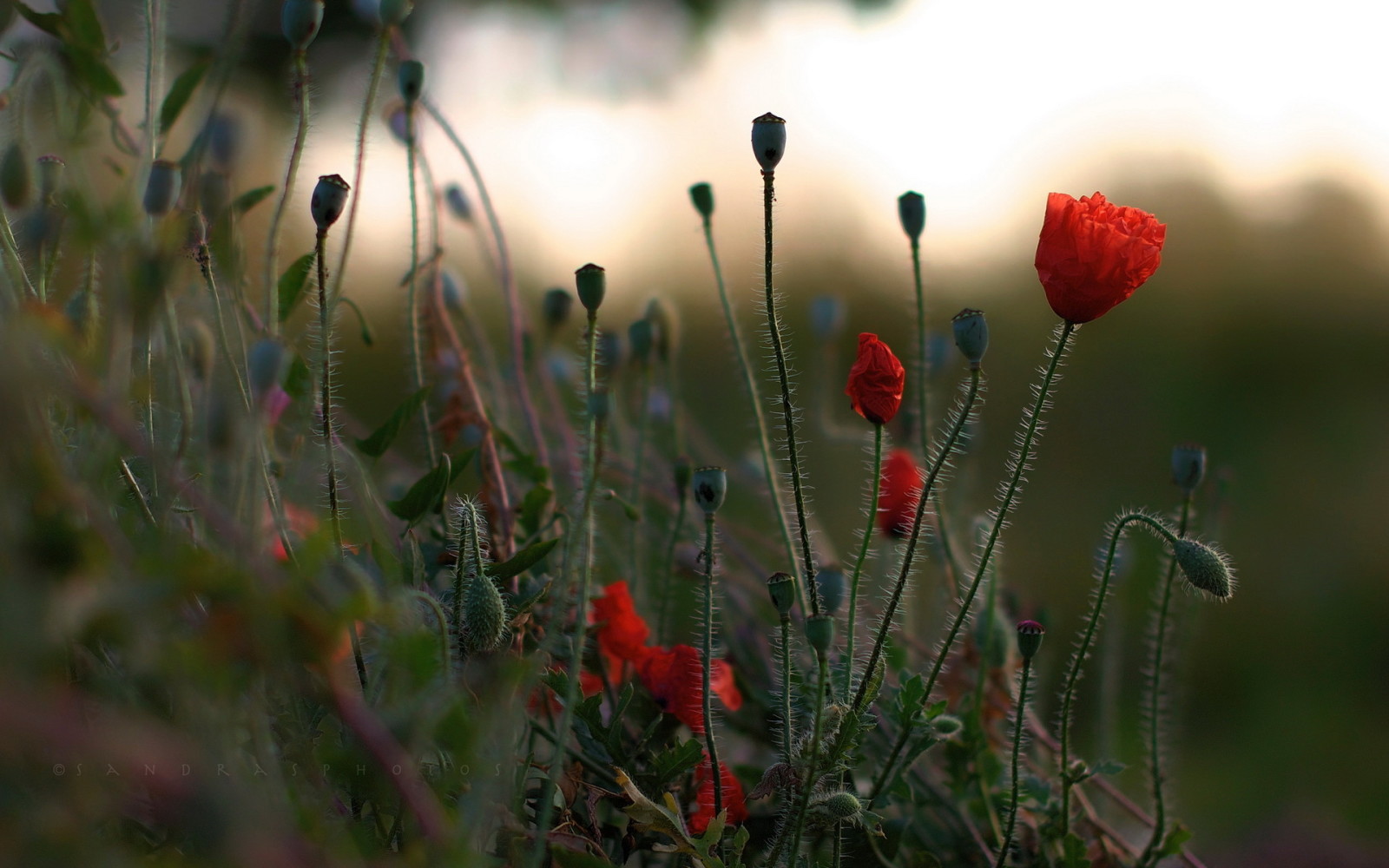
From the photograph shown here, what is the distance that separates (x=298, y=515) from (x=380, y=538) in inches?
11.2

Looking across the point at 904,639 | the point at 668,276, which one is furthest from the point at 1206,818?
the point at 668,276

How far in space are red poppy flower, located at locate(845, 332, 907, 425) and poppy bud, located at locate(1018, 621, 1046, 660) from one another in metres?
0.15

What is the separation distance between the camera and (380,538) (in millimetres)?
560

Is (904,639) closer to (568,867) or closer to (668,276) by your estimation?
(568,867)

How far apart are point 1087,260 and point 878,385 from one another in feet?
0.49

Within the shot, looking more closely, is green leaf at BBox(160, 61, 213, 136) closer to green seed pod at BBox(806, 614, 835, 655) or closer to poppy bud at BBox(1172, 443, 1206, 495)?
green seed pod at BBox(806, 614, 835, 655)

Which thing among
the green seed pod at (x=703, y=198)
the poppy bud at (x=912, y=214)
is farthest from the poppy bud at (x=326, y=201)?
the poppy bud at (x=912, y=214)

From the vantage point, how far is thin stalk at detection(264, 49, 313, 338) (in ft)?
1.97

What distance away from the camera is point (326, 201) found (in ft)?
1.83

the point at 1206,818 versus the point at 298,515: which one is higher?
the point at 298,515

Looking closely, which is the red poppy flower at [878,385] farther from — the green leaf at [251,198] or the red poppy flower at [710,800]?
the green leaf at [251,198]

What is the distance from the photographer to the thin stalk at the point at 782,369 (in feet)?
1.86

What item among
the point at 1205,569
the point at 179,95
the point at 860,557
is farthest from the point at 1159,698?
the point at 179,95

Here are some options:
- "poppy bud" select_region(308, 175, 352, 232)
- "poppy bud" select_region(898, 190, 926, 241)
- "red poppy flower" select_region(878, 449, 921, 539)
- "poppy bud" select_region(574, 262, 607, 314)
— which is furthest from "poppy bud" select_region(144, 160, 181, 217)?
"red poppy flower" select_region(878, 449, 921, 539)
